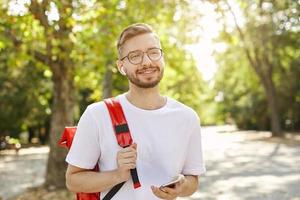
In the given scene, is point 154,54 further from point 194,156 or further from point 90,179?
point 90,179

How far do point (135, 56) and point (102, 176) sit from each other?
0.64 m

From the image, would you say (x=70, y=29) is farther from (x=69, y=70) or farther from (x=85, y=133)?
(x=85, y=133)

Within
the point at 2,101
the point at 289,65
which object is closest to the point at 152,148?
the point at 2,101

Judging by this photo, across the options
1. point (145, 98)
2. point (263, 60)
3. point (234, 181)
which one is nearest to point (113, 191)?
point (145, 98)

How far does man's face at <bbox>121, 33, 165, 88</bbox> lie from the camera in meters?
2.54

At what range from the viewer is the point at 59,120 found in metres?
11.9

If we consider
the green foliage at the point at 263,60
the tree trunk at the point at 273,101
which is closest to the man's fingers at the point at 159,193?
the green foliage at the point at 263,60

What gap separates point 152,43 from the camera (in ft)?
8.45

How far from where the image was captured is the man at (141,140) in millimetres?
2418

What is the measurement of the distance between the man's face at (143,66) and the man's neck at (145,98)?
0.12 feet

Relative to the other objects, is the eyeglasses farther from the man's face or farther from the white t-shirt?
the white t-shirt

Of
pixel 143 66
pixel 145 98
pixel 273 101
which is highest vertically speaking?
pixel 143 66

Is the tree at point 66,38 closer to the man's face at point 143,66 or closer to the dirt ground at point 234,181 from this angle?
the dirt ground at point 234,181

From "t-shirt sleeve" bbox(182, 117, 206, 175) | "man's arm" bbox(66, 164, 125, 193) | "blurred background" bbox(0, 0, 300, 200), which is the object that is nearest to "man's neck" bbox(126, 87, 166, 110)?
"t-shirt sleeve" bbox(182, 117, 206, 175)
